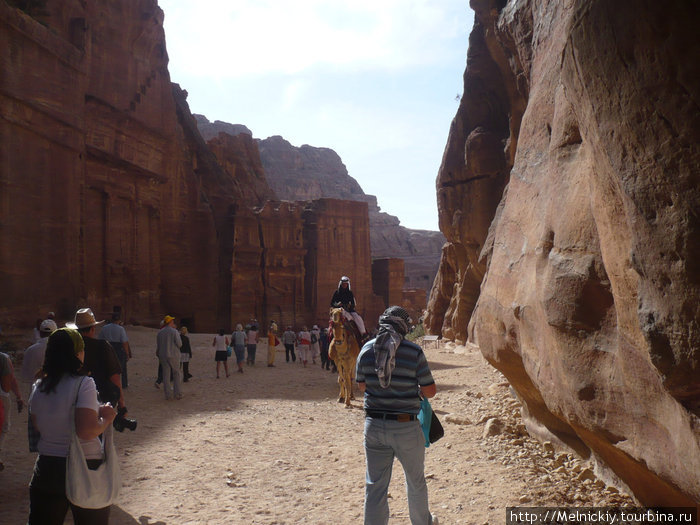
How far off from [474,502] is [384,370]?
2016 mm

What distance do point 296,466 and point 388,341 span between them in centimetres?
340

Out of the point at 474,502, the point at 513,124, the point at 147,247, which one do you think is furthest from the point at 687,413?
the point at 147,247

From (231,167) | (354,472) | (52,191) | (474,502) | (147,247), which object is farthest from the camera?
(231,167)

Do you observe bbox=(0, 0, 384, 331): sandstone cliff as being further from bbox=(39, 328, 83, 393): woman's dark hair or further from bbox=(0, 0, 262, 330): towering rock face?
bbox=(39, 328, 83, 393): woman's dark hair

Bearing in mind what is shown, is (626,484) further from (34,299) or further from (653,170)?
(34,299)

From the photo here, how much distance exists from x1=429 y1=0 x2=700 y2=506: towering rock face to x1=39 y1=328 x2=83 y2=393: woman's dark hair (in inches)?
135

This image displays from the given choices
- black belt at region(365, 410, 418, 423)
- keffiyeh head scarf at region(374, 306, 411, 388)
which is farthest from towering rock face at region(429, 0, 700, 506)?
black belt at region(365, 410, 418, 423)

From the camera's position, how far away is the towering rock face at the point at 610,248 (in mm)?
2893

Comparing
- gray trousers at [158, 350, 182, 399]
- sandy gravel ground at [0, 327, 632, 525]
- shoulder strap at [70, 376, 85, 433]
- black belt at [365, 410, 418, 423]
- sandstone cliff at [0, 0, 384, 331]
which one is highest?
sandstone cliff at [0, 0, 384, 331]

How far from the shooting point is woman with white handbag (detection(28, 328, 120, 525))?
3.32 m

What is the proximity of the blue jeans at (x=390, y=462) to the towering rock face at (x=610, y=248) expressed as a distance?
4.67ft

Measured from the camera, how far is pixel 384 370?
13.7ft

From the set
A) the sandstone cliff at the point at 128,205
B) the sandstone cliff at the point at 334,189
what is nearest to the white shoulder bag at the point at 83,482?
the sandstone cliff at the point at 128,205

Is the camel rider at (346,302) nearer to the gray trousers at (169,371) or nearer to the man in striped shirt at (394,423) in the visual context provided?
the gray trousers at (169,371)
